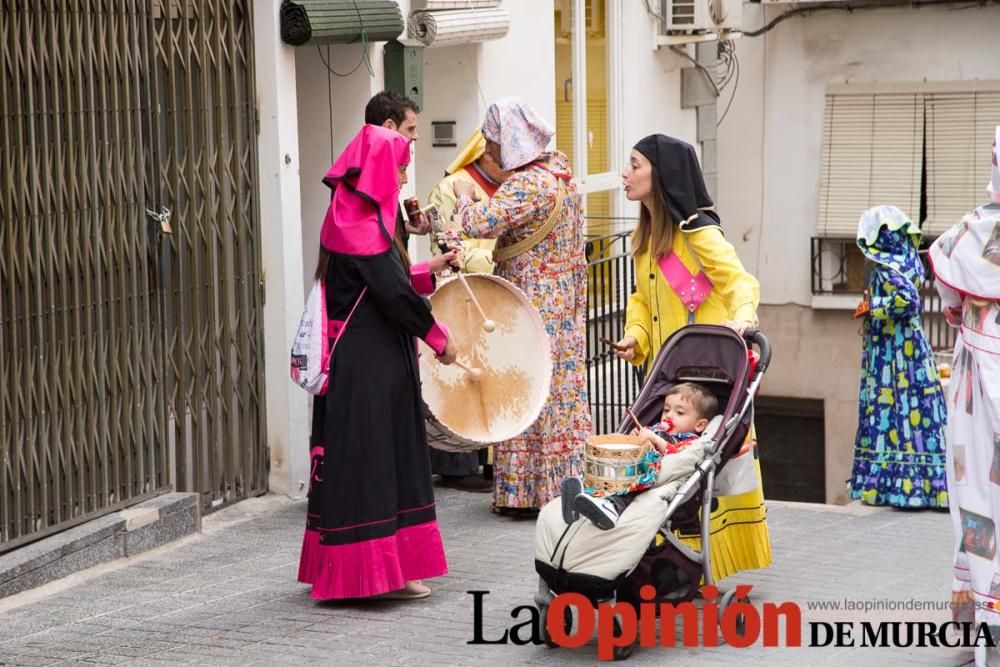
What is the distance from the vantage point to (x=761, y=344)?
695cm

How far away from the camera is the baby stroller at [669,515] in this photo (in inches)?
241

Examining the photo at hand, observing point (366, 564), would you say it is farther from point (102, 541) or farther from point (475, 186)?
point (475, 186)

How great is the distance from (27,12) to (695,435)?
342 centimetres

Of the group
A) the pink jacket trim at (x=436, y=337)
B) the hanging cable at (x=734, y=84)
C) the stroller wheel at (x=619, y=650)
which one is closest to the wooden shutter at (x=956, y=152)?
the hanging cable at (x=734, y=84)

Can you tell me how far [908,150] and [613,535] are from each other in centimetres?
1228

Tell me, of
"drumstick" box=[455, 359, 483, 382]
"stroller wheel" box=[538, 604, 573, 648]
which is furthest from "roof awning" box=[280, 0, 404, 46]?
"stroller wheel" box=[538, 604, 573, 648]

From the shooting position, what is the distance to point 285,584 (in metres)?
7.57

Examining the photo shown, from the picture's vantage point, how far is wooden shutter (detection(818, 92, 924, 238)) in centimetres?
1747

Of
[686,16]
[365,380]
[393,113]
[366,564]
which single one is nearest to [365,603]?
[366,564]

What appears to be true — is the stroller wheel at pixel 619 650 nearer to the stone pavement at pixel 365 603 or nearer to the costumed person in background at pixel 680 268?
the stone pavement at pixel 365 603

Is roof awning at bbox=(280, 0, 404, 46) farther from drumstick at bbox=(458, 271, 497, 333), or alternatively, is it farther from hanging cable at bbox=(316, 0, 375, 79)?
drumstick at bbox=(458, 271, 497, 333)

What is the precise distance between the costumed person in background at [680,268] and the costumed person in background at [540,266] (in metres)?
0.96

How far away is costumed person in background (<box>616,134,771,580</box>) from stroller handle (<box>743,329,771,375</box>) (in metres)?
0.08

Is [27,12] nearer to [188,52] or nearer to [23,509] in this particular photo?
[188,52]
